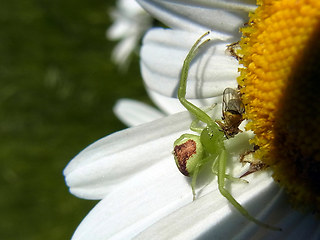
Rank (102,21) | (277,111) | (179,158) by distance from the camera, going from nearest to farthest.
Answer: (277,111) → (179,158) → (102,21)

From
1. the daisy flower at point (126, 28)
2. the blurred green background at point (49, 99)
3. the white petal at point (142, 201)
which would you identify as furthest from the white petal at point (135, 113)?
the blurred green background at point (49, 99)

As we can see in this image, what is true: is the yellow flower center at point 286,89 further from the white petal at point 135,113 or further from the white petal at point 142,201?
the white petal at point 135,113

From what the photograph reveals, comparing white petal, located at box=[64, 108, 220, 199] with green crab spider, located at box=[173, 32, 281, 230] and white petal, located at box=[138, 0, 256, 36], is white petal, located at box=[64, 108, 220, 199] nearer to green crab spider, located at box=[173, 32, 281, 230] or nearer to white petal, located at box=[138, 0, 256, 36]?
green crab spider, located at box=[173, 32, 281, 230]

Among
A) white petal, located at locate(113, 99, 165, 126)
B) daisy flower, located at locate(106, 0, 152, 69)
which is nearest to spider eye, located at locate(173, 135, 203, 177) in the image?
white petal, located at locate(113, 99, 165, 126)

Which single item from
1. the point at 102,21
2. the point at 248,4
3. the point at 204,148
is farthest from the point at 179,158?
the point at 102,21

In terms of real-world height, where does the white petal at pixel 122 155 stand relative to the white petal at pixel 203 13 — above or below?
below

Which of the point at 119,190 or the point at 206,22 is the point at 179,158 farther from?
the point at 206,22

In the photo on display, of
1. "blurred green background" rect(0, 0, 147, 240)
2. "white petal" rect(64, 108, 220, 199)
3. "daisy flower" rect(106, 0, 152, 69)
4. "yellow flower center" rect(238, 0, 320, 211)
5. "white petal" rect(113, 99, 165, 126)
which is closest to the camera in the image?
"yellow flower center" rect(238, 0, 320, 211)
